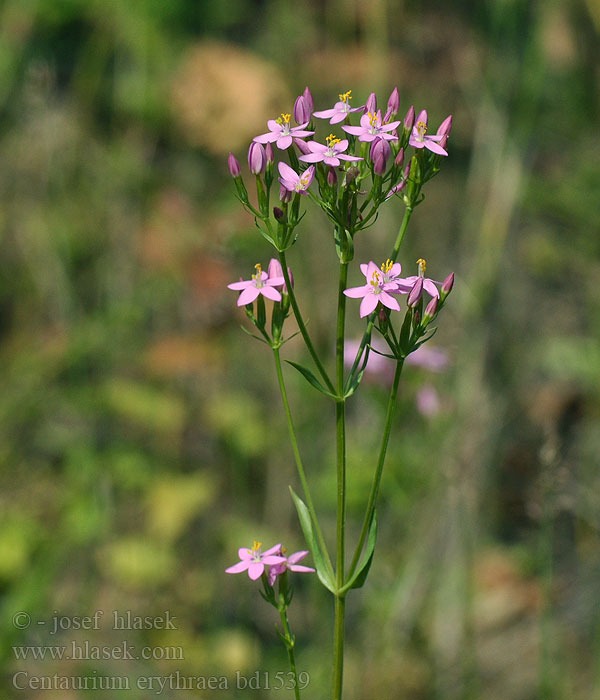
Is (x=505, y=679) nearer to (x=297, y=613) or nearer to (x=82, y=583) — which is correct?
(x=297, y=613)

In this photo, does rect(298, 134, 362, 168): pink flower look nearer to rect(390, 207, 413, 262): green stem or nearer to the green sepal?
rect(390, 207, 413, 262): green stem

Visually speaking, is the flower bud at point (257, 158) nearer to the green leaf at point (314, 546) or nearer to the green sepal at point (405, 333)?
the green sepal at point (405, 333)

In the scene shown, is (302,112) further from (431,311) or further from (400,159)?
(431,311)

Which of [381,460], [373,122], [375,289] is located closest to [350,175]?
[373,122]

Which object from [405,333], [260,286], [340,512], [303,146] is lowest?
[340,512]

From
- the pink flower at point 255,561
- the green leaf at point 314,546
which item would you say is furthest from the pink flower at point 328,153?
the pink flower at point 255,561

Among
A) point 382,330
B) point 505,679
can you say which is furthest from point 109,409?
point 382,330
